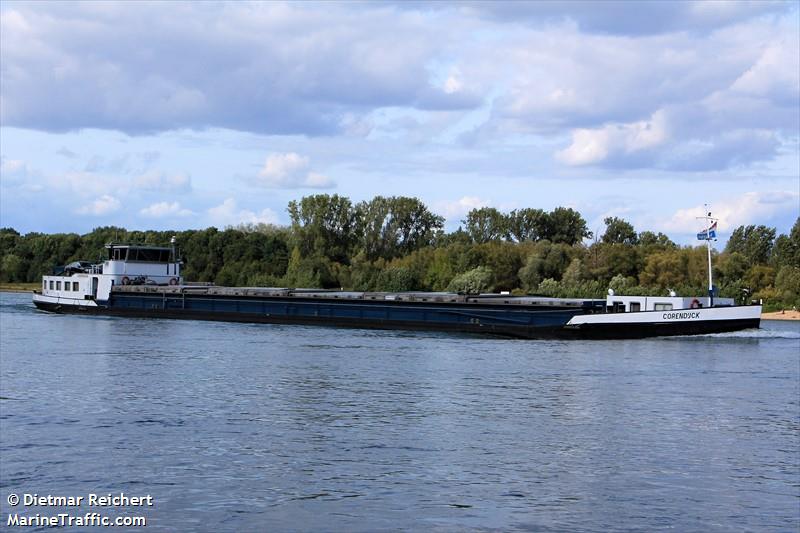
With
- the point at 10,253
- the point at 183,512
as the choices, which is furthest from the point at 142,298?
the point at 10,253

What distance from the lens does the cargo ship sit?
2291 inches

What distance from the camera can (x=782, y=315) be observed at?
330ft

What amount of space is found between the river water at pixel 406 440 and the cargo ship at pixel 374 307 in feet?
34.6

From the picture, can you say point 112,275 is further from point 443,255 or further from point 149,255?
point 443,255

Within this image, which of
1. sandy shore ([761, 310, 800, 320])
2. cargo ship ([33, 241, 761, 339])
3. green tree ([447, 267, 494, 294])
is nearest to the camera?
cargo ship ([33, 241, 761, 339])

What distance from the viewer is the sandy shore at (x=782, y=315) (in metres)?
99.1

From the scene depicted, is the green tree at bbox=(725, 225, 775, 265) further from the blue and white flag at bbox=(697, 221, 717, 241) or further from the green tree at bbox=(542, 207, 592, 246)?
the blue and white flag at bbox=(697, 221, 717, 241)

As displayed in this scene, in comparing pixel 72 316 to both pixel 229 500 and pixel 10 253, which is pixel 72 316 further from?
pixel 10 253

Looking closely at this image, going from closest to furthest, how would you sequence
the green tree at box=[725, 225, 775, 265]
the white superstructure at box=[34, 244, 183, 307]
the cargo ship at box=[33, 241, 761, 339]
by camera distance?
the cargo ship at box=[33, 241, 761, 339]
the white superstructure at box=[34, 244, 183, 307]
the green tree at box=[725, 225, 775, 265]

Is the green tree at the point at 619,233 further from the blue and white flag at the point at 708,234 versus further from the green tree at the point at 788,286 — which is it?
the blue and white flag at the point at 708,234

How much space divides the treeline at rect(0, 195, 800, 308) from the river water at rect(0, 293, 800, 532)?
6145 cm

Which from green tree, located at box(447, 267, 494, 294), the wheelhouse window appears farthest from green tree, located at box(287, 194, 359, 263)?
the wheelhouse window

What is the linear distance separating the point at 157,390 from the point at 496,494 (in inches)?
683

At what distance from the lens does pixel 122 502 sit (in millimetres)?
19422
